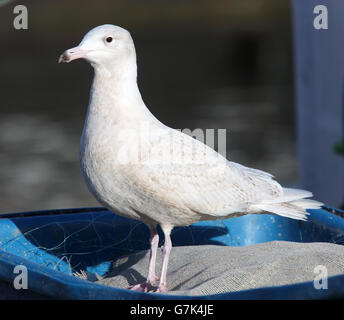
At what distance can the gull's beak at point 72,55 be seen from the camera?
117 inches

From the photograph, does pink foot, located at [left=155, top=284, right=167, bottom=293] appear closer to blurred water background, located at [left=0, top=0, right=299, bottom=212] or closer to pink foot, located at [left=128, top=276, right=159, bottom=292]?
pink foot, located at [left=128, top=276, right=159, bottom=292]

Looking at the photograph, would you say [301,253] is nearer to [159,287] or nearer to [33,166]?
[159,287]

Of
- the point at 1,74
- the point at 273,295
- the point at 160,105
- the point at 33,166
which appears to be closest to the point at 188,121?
the point at 160,105

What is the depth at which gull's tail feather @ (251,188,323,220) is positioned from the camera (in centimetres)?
336

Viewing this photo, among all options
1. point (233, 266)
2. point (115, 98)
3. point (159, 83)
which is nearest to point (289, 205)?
point (233, 266)

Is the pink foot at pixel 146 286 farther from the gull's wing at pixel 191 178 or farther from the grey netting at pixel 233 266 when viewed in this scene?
the gull's wing at pixel 191 178

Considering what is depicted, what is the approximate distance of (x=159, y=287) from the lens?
10.1 feet

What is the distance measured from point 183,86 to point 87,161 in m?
13.5

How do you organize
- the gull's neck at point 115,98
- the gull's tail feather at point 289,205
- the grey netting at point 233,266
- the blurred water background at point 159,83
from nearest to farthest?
the grey netting at point 233,266 < the gull's neck at point 115,98 < the gull's tail feather at point 289,205 < the blurred water background at point 159,83

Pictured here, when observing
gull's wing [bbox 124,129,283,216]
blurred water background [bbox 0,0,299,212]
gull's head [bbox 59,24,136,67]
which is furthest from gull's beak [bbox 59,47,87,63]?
blurred water background [bbox 0,0,299,212]

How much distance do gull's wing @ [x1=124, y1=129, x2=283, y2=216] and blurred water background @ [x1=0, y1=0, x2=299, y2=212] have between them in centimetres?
→ 475

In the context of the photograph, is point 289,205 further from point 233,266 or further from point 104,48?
point 104,48

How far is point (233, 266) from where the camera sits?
3.14 m

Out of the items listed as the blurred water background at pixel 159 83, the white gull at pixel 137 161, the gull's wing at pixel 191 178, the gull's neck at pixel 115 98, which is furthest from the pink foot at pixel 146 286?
the blurred water background at pixel 159 83
